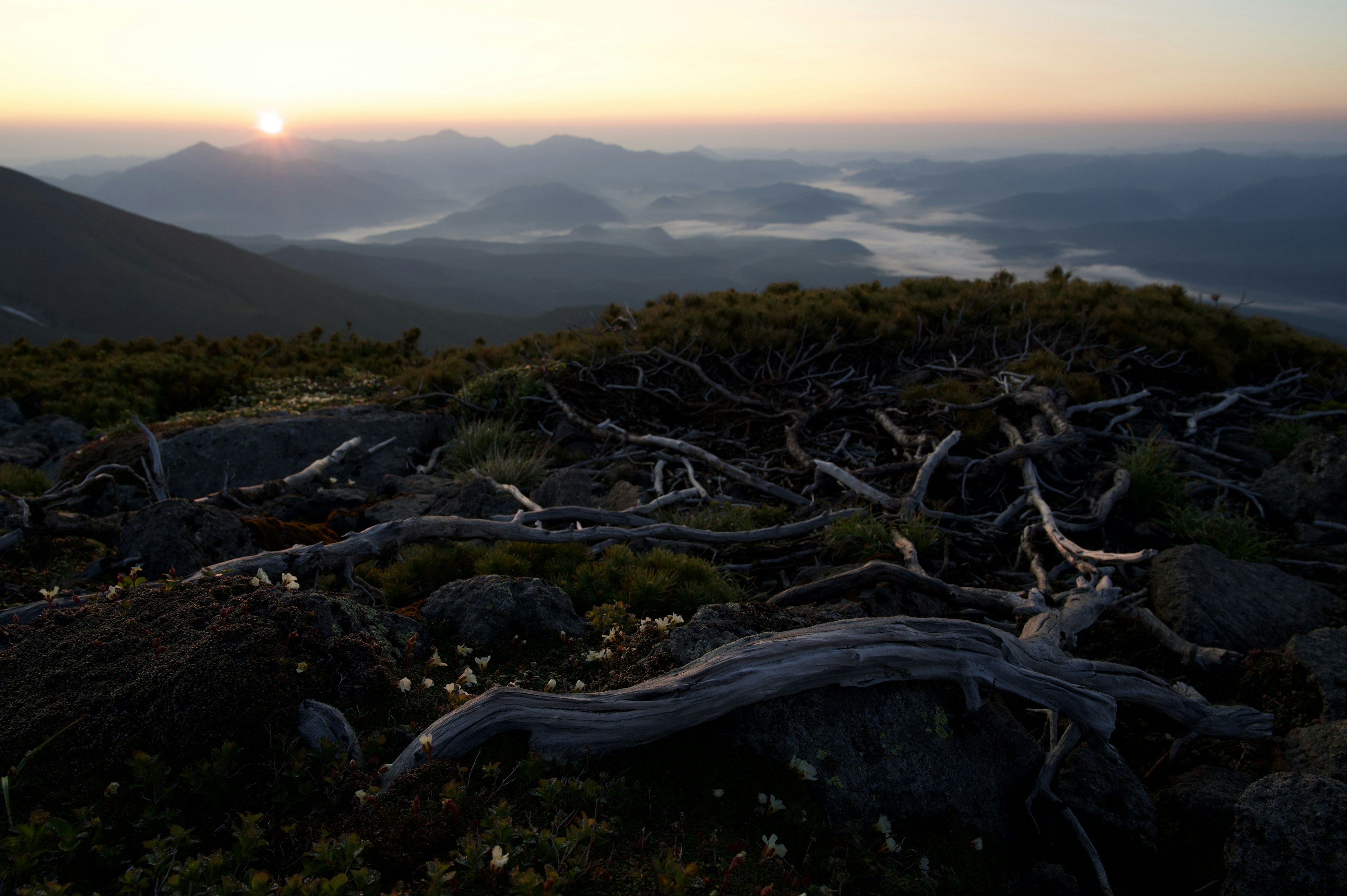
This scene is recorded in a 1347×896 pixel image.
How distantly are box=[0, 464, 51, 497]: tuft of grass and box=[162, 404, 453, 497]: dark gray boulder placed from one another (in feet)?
4.01

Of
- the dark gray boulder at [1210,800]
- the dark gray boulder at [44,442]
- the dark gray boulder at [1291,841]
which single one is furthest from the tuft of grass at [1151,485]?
the dark gray boulder at [44,442]

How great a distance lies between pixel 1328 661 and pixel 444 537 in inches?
250

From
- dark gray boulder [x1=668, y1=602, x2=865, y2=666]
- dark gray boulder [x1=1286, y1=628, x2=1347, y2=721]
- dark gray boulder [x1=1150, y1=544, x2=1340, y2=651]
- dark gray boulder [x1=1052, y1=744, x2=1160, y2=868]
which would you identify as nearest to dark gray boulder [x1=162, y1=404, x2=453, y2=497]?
dark gray boulder [x1=668, y1=602, x2=865, y2=666]

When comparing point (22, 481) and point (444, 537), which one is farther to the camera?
point (22, 481)

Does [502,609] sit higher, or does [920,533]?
[502,609]

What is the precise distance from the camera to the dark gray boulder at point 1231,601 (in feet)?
15.9

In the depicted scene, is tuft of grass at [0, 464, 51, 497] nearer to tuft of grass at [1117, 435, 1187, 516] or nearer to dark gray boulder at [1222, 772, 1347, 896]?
dark gray boulder at [1222, 772, 1347, 896]

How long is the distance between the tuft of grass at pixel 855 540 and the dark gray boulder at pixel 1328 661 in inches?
107

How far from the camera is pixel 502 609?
165 inches

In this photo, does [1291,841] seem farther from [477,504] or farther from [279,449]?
[279,449]

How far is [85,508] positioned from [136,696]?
260 inches

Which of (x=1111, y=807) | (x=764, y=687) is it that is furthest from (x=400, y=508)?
(x=1111, y=807)

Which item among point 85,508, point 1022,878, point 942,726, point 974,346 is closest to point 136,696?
point 942,726

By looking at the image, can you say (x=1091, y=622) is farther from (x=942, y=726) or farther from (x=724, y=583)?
(x=724, y=583)
